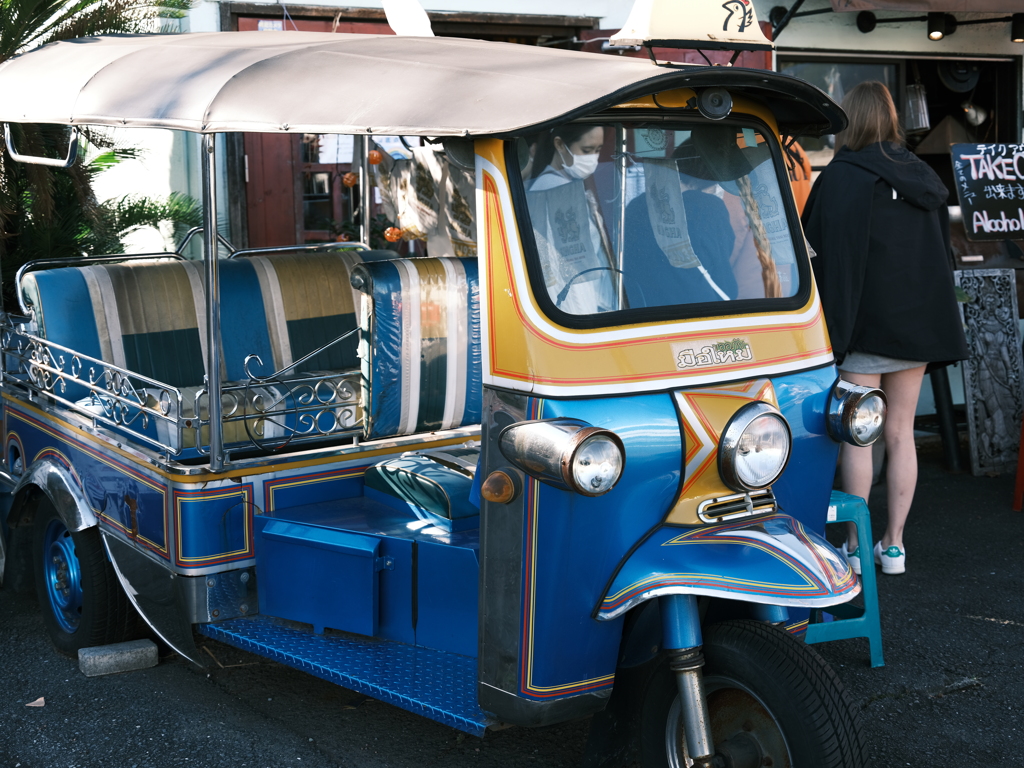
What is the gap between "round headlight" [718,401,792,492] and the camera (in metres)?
2.63

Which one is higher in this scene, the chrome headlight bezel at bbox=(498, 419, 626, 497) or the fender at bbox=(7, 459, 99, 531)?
the chrome headlight bezel at bbox=(498, 419, 626, 497)

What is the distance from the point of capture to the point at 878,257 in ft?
14.4

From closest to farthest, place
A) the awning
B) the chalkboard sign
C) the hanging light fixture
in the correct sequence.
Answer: the awning < the chalkboard sign < the hanging light fixture

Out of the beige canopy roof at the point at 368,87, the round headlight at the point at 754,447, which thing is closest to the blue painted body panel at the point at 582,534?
the round headlight at the point at 754,447

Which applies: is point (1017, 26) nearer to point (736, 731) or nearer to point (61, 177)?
point (61, 177)

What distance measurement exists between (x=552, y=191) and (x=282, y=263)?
7.56 ft

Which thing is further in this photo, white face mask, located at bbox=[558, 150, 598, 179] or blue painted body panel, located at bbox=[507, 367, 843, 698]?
white face mask, located at bbox=[558, 150, 598, 179]

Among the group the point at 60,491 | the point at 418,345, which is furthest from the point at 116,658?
the point at 418,345

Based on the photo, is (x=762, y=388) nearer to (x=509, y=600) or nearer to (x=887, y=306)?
(x=509, y=600)

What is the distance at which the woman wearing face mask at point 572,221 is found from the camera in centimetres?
266

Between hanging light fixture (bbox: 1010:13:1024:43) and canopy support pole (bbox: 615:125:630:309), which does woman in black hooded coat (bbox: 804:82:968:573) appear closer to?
canopy support pole (bbox: 615:125:630:309)

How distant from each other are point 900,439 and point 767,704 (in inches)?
94.4

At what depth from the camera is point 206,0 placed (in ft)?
20.1

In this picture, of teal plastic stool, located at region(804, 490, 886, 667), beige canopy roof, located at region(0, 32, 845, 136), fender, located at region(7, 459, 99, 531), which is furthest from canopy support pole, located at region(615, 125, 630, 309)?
fender, located at region(7, 459, 99, 531)
